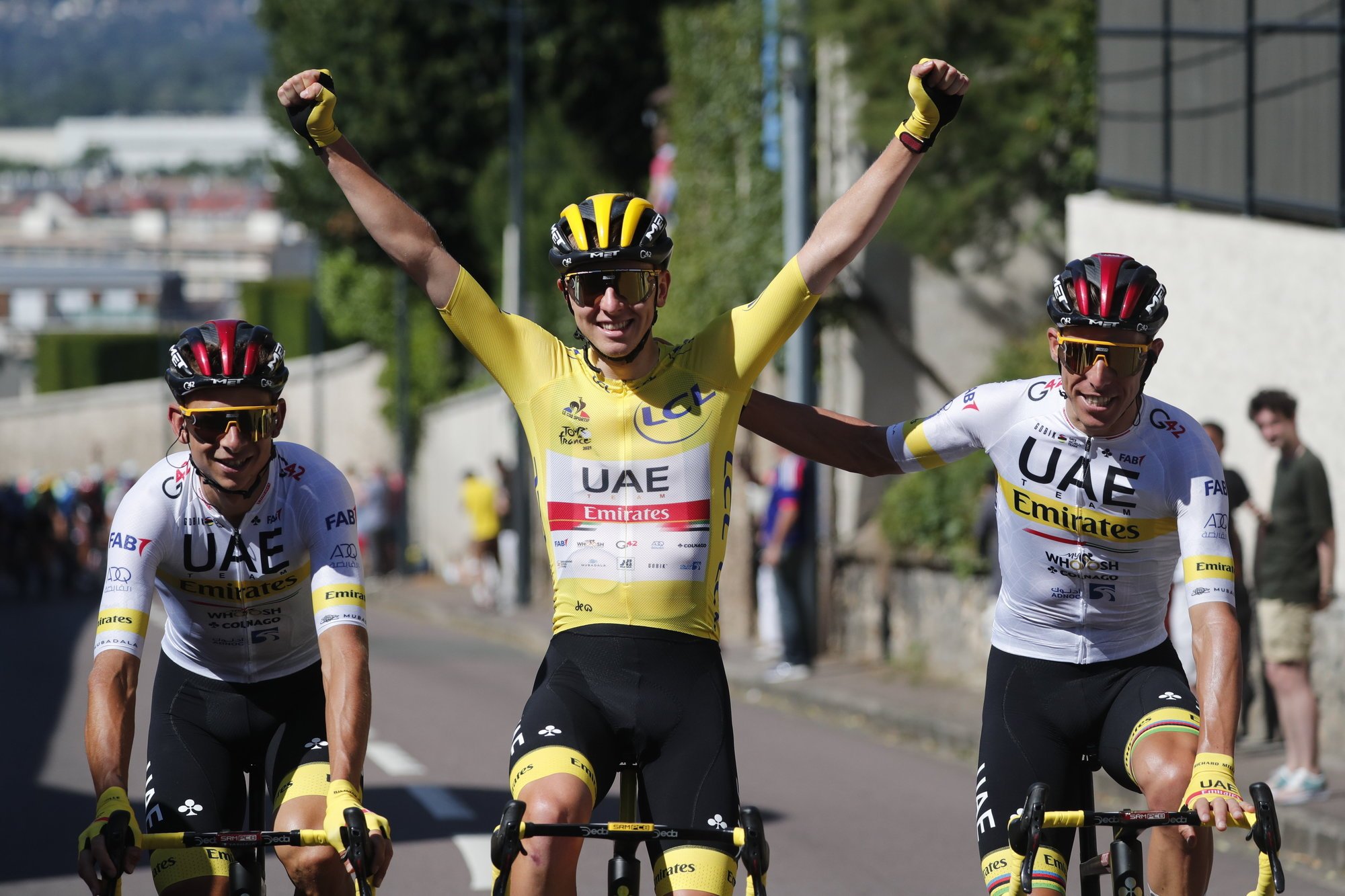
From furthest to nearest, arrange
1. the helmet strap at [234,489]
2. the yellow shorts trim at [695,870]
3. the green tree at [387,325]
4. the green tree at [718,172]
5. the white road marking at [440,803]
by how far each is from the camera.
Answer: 1. the green tree at [387,325]
2. the green tree at [718,172]
3. the white road marking at [440,803]
4. the helmet strap at [234,489]
5. the yellow shorts trim at [695,870]

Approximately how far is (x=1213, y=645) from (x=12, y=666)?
54.1 ft

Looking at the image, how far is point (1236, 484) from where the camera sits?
1032 cm

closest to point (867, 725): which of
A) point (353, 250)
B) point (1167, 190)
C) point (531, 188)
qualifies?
point (1167, 190)

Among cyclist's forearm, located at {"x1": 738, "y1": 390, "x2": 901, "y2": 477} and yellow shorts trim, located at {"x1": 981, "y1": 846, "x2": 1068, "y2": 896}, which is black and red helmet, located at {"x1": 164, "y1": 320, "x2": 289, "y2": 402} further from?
yellow shorts trim, located at {"x1": 981, "y1": 846, "x2": 1068, "y2": 896}

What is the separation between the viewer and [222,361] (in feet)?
15.6

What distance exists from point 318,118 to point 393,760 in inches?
303

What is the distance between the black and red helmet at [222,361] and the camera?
15.6ft

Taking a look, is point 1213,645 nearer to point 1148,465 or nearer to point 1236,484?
point 1148,465

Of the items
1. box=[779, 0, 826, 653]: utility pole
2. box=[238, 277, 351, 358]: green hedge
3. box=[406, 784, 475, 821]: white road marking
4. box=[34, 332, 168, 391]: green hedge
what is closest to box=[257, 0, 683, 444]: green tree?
box=[779, 0, 826, 653]: utility pole

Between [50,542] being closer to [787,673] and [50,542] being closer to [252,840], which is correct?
[787,673]

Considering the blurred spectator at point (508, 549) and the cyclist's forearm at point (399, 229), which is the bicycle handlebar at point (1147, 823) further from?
the blurred spectator at point (508, 549)

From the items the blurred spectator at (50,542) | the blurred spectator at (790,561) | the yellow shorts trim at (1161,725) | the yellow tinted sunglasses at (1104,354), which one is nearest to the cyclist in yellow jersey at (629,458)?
the yellow tinted sunglasses at (1104,354)

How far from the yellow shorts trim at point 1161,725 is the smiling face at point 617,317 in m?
1.72

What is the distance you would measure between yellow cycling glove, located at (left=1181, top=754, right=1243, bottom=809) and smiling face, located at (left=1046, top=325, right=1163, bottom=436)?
985 millimetres
